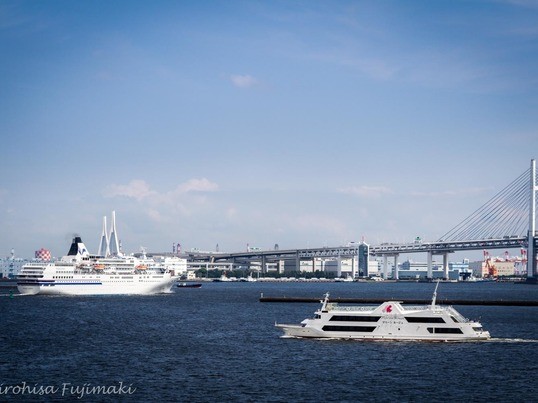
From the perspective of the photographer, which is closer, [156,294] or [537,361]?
[537,361]

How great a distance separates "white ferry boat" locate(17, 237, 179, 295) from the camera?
355 feet

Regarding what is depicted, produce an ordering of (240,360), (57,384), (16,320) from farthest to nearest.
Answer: (16,320)
(240,360)
(57,384)

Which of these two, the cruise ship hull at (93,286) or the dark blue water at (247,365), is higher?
the cruise ship hull at (93,286)

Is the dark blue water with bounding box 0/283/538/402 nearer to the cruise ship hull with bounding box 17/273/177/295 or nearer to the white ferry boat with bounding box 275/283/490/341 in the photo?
the white ferry boat with bounding box 275/283/490/341

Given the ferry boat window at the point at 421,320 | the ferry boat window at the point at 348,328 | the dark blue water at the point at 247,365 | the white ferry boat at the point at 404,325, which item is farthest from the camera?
the ferry boat window at the point at 348,328

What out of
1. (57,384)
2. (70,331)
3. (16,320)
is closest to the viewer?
(57,384)

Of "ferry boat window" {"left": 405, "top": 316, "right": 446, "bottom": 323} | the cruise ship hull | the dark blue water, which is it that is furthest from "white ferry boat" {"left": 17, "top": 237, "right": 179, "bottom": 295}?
"ferry boat window" {"left": 405, "top": 316, "right": 446, "bottom": 323}

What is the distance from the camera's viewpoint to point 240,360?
41.0m

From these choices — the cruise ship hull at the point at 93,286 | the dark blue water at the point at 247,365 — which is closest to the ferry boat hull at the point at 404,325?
the dark blue water at the point at 247,365

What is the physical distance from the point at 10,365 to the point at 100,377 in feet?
18.6

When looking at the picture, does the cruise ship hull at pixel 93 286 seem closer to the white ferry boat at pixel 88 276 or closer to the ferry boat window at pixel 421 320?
the white ferry boat at pixel 88 276

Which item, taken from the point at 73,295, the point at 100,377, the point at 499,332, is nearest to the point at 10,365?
the point at 100,377

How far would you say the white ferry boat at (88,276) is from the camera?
10825cm

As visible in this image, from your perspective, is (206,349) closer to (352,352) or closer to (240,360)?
(240,360)
